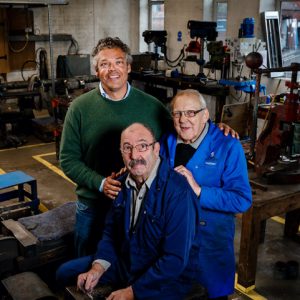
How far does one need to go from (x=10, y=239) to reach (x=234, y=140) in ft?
5.26

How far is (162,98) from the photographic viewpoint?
8.29m

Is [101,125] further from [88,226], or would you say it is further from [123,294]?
[123,294]

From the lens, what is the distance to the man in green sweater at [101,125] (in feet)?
7.64

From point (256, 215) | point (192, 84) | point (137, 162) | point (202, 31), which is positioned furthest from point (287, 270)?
point (202, 31)

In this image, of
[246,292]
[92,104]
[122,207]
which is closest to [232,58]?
[246,292]

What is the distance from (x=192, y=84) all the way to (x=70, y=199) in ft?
10.5

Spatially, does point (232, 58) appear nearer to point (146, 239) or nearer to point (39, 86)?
Result: point (39, 86)

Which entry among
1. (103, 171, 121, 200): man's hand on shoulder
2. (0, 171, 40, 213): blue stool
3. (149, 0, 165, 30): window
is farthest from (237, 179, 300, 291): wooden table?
(149, 0, 165, 30): window

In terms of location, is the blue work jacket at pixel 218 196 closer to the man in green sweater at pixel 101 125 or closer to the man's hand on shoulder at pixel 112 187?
the man's hand on shoulder at pixel 112 187

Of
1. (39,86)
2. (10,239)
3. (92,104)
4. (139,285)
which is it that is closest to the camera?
(139,285)

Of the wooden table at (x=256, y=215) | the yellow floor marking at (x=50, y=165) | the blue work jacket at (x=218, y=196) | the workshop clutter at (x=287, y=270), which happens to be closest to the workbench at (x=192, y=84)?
the yellow floor marking at (x=50, y=165)

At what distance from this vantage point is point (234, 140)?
2.12 metres

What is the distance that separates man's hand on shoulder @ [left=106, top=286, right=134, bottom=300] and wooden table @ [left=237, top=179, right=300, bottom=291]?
1.29m

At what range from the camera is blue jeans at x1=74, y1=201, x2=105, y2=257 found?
2.55 metres
